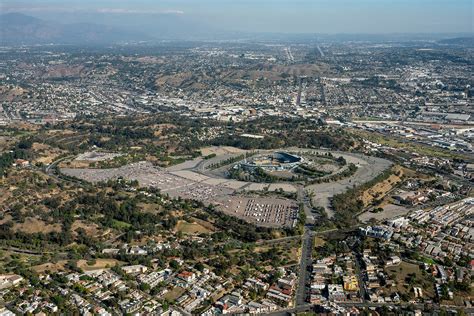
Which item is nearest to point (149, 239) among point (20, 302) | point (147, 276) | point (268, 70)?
point (147, 276)

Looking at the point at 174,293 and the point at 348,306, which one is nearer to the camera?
the point at 348,306

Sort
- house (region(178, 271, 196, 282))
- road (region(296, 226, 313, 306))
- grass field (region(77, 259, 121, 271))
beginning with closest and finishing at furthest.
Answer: road (region(296, 226, 313, 306)) < house (region(178, 271, 196, 282)) < grass field (region(77, 259, 121, 271))

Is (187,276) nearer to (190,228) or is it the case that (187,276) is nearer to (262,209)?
(190,228)

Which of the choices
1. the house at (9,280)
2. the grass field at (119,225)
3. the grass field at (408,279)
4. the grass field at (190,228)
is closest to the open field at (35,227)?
the grass field at (119,225)

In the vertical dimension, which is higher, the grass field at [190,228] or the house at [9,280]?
the house at [9,280]

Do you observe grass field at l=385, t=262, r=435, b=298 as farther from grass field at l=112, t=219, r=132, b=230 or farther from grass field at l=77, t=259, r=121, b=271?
grass field at l=112, t=219, r=132, b=230

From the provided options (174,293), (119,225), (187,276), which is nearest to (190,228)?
(119,225)

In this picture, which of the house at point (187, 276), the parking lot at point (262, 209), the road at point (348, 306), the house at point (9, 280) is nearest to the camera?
the road at point (348, 306)

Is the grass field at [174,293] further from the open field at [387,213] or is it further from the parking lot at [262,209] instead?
the open field at [387,213]

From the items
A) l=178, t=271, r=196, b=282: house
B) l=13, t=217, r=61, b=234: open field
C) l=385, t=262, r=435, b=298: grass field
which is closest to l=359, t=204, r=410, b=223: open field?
l=385, t=262, r=435, b=298: grass field
